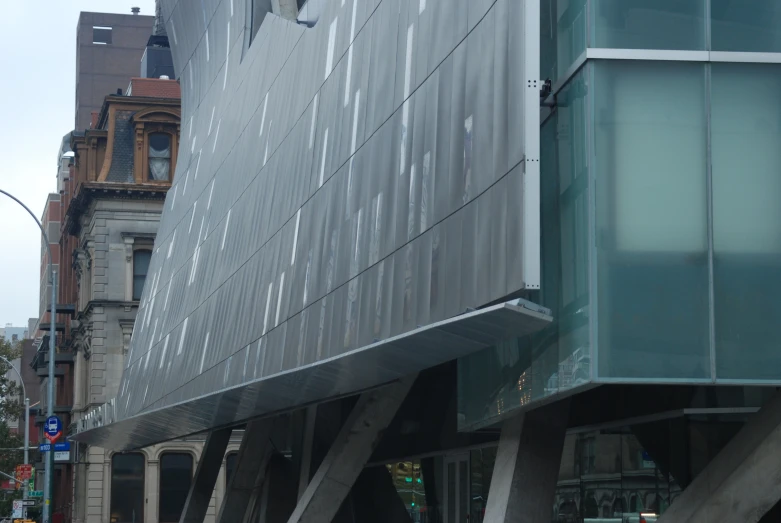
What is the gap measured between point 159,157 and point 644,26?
5462 centimetres

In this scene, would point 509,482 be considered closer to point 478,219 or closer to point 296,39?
point 478,219

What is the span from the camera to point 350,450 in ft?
68.8

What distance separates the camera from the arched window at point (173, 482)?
60.6 m

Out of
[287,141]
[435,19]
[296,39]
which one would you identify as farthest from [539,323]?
[296,39]

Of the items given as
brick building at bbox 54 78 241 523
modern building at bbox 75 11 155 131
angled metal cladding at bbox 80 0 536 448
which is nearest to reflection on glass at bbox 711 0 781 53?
angled metal cladding at bbox 80 0 536 448

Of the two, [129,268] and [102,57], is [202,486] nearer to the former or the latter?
[129,268]

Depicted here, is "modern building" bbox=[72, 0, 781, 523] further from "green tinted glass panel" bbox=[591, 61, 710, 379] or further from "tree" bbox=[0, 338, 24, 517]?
"tree" bbox=[0, 338, 24, 517]

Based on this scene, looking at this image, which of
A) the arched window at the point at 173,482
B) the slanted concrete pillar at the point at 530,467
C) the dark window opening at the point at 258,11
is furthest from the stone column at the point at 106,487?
the slanted concrete pillar at the point at 530,467

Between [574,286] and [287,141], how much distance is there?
39.2ft

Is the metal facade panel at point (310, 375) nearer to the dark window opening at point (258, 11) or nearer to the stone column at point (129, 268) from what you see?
the dark window opening at point (258, 11)

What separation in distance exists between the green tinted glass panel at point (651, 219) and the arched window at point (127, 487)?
52.0m

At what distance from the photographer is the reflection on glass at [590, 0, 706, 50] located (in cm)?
1138

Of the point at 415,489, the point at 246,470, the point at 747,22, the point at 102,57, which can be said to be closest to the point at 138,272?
the point at 246,470

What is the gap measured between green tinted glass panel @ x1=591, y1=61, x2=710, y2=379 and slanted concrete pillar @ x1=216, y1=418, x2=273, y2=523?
22.7m
